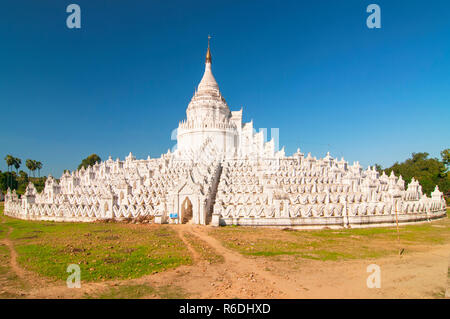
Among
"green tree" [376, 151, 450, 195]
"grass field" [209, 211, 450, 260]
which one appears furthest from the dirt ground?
"green tree" [376, 151, 450, 195]

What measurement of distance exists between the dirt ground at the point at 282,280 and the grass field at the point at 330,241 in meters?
1.40

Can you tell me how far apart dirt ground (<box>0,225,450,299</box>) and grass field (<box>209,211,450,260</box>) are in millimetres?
1400

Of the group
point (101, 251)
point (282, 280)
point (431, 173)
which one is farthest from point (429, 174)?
point (101, 251)

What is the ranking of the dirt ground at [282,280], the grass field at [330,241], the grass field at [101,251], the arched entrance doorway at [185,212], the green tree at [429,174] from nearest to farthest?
the dirt ground at [282,280], the grass field at [101,251], the grass field at [330,241], the arched entrance doorway at [185,212], the green tree at [429,174]

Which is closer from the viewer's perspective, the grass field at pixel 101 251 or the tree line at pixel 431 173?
the grass field at pixel 101 251

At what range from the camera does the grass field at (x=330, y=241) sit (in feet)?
53.1

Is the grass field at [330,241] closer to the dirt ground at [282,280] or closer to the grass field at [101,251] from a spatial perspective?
the dirt ground at [282,280]

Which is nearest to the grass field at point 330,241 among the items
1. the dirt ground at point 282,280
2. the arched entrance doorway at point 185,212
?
the dirt ground at point 282,280

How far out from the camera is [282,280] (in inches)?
455

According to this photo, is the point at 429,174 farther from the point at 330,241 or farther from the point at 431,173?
the point at 330,241

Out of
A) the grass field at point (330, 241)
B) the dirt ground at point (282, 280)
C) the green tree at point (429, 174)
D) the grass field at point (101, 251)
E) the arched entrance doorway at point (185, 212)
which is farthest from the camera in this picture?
the green tree at point (429, 174)

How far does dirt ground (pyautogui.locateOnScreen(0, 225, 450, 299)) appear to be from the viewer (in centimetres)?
1012

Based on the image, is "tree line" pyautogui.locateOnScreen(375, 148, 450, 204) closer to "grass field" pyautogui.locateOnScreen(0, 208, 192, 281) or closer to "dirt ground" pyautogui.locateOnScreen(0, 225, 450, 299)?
"dirt ground" pyautogui.locateOnScreen(0, 225, 450, 299)

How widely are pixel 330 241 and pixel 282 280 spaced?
9.89 meters
